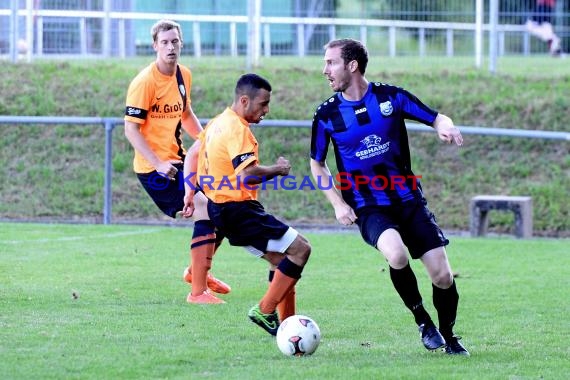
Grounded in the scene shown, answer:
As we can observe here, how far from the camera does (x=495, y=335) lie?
309 inches

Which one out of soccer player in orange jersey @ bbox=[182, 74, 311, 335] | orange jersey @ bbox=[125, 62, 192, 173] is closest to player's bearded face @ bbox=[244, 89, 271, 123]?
soccer player in orange jersey @ bbox=[182, 74, 311, 335]

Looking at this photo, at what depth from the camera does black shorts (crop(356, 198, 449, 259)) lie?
718 centimetres

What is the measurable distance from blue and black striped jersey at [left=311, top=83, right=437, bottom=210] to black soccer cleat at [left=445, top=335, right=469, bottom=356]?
0.88 m

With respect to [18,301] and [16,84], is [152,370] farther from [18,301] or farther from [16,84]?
[16,84]

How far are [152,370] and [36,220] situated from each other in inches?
396

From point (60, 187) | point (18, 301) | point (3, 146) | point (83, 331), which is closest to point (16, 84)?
point (3, 146)

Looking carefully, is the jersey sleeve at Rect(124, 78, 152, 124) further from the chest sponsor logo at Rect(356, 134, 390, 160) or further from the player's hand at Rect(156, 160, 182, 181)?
the chest sponsor logo at Rect(356, 134, 390, 160)

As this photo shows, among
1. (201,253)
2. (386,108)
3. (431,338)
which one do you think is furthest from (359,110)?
(201,253)

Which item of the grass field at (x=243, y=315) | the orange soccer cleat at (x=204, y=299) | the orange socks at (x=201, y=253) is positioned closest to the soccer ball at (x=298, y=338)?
the grass field at (x=243, y=315)

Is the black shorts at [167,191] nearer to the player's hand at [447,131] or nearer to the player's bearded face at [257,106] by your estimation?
the player's bearded face at [257,106]

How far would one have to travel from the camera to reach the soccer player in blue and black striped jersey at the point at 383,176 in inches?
282

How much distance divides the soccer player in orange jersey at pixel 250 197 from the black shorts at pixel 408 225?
0.66 meters

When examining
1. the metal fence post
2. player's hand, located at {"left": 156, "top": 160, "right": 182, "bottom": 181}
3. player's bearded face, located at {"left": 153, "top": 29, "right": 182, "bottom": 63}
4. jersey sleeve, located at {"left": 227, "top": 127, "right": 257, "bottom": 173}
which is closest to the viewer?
jersey sleeve, located at {"left": 227, "top": 127, "right": 257, "bottom": 173}

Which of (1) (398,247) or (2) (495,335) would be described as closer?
(1) (398,247)
